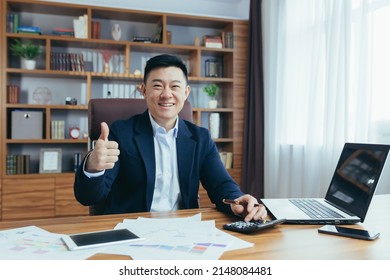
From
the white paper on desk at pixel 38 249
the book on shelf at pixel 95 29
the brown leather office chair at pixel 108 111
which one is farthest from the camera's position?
the book on shelf at pixel 95 29

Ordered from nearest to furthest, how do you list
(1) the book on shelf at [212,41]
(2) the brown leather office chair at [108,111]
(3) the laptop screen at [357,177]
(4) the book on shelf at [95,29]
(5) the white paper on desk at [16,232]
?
(5) the white paper on desk at [16,232] → (3) the laptop screen at [357,177] → (2) the brown leather office chair at [108,111] → (4) the book on shelf at [95,29] → (1) the book on shelf at [212,41]

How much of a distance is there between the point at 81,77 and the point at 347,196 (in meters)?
3.15

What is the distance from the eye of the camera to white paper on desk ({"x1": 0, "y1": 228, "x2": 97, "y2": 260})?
76cm

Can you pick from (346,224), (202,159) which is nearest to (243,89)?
(202,159)

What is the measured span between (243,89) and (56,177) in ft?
7.20

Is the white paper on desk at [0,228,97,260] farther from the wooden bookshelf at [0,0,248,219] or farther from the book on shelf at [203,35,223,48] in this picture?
the book on shelf at [203,35,223,48]

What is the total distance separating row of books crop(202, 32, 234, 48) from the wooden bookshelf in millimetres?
62

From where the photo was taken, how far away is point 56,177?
347 cm

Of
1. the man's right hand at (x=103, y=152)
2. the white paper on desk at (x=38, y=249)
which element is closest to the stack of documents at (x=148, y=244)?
the white paper on desk at (x=38, y=249)

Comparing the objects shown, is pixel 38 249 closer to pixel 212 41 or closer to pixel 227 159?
pixel 227 159

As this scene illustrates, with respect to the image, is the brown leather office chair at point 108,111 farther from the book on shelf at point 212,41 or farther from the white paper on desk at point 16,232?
the book on shelf at point 212,41

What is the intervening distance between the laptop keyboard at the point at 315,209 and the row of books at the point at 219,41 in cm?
289

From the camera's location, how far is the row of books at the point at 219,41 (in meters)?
3.93

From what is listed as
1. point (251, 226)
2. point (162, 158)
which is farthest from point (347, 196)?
point (162, 158)
